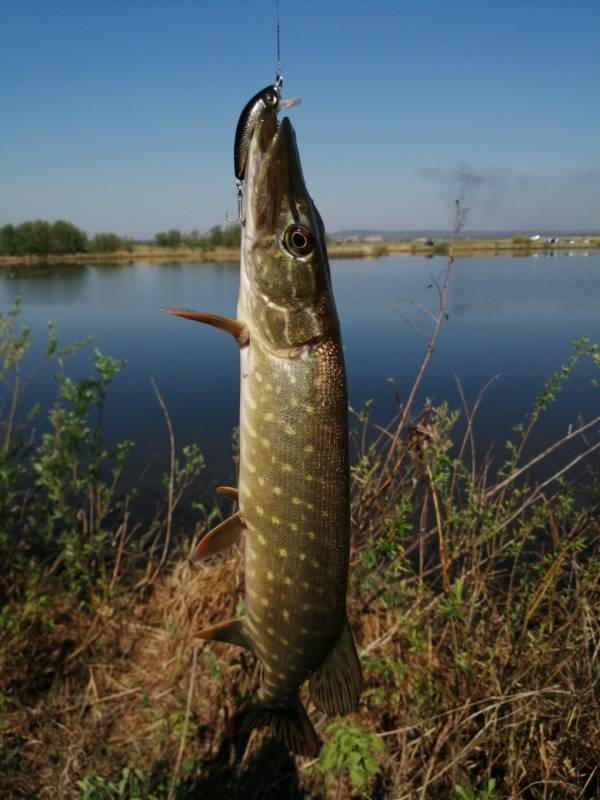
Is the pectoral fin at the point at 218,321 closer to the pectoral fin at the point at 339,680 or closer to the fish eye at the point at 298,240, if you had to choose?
the fish eye at the point at 298,240

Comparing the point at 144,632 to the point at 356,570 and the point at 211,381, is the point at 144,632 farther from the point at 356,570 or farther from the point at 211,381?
the point at 211,381

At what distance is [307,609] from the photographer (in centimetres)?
149

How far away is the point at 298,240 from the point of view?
139 centimetres

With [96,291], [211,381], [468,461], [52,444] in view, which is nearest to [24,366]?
[211,381]

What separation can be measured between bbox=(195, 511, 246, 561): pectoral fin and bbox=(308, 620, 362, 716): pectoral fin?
0.43m

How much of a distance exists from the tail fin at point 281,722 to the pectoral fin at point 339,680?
0.13 meters

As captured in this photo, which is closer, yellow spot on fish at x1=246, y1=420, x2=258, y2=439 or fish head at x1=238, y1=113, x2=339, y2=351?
fish head at x1=238, y1=113, x2=339, y2=351

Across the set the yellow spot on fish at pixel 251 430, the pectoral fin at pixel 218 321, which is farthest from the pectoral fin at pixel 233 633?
the pectoral fin at pixel 218 321

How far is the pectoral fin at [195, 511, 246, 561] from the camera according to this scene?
145 centimetres

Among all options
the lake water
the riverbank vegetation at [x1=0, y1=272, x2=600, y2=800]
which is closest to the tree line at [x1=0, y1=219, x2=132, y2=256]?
the lake water

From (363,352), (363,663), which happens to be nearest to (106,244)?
(363,352)

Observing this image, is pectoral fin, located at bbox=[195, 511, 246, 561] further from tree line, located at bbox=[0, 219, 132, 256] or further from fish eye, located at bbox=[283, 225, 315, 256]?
tree line, located at bbox=[0, 219, 132, 256]

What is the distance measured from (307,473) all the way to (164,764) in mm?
2179

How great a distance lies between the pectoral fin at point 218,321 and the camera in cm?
127
